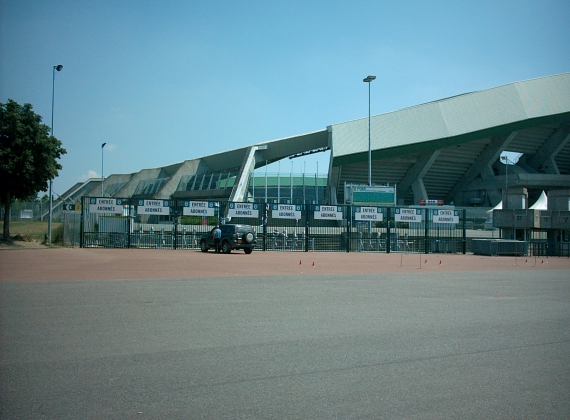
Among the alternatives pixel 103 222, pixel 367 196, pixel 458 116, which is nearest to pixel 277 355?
pixel 103 222

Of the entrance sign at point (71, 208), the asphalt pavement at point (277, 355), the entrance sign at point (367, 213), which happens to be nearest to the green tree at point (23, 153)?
the entrance sign at point (71, 208)

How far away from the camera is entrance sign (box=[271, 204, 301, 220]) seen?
116 ft

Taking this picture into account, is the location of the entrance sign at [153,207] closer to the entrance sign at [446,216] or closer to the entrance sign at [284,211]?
the entrance sign at [284,211]

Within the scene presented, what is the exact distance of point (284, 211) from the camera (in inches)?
1390

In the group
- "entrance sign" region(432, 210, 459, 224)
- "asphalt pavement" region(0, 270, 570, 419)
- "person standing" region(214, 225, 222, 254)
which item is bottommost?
"asphalt pavement" region(0, 270, 570, 419)

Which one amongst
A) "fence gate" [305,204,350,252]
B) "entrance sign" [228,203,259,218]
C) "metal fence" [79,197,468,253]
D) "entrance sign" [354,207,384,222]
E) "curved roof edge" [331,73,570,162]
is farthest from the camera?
"curved roof edge" [331,73,570,162]

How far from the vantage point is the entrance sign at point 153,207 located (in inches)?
1293

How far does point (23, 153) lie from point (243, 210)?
43.5ft

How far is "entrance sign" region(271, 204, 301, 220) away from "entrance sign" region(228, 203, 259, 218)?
1.17 m

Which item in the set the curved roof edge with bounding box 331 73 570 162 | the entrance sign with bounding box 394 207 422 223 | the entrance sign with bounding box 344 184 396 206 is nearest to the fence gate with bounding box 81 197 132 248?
the entrance sign with bounding box 394 207 422 223

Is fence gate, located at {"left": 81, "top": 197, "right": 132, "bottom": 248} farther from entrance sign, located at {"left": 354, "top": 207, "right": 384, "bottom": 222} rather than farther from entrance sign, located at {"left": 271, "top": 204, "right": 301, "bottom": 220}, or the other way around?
entrance sign, located at {"left": 354, "top": 207, "right": 384, "bottom": 222}

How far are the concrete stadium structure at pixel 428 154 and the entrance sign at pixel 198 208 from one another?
74.6 feet

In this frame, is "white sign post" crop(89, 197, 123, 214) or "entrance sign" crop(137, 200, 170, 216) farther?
"entrance sign" crop(137, 200, 170, 216)

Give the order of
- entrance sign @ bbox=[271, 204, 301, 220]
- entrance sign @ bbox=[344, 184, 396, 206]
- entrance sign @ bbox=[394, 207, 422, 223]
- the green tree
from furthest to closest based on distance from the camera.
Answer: entrance sign @ bbox=[344, 184, 396, 206], entrance sign @ bbox=[394, 207, 422, 223], entrance sign @ bbox=[271, 204, 301, 220], the green tree
